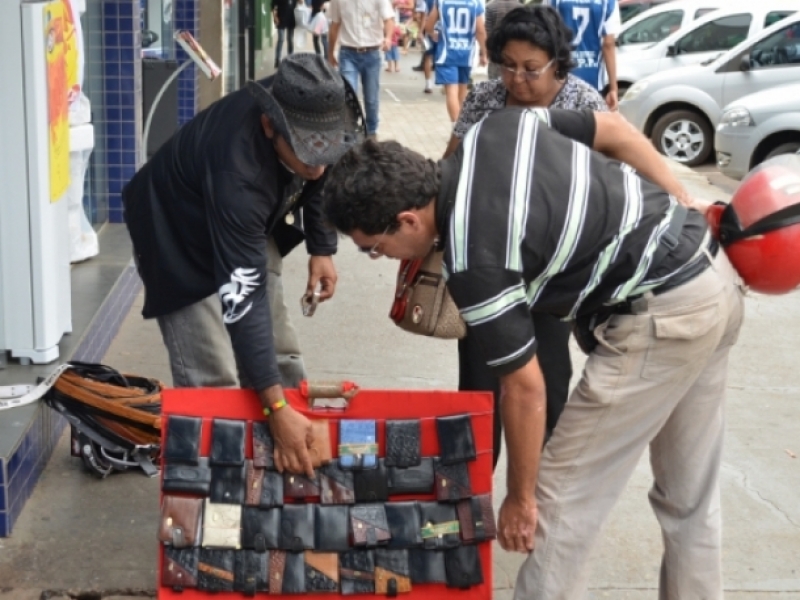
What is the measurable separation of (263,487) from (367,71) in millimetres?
8555

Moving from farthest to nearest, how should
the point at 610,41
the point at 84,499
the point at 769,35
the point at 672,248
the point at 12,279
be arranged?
the point at 769,35 → the point at 610,41 → the point at 12,279 → the point at 84,499 → the point at 672,248

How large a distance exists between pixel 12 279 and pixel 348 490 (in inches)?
76.8

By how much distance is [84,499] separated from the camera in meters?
4.04

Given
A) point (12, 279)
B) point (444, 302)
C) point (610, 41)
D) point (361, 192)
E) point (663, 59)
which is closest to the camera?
point (361, 192)

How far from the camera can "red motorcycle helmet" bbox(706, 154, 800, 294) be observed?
292cm

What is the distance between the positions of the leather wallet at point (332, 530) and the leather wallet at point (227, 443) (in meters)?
0.26

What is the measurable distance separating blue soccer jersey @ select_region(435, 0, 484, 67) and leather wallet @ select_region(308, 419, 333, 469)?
29.2ft

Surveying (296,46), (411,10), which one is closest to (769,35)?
(296,46)

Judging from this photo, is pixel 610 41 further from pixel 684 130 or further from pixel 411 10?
pixel 411 10

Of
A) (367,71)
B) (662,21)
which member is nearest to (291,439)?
(367,71)

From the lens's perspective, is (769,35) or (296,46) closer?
(769,35)

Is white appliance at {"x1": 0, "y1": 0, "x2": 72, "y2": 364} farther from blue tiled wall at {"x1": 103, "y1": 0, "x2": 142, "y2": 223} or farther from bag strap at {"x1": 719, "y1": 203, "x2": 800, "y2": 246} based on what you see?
bag strap at {"x1": 719, "y1": 203, "x2": 800, "y2": 246}

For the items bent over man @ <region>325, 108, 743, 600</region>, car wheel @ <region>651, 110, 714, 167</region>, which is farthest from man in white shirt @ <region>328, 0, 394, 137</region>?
bent over man @ <region>325, 108, 743, 600</region>

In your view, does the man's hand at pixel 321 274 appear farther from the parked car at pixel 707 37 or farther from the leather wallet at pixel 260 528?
the parked car at pixel 707 37
